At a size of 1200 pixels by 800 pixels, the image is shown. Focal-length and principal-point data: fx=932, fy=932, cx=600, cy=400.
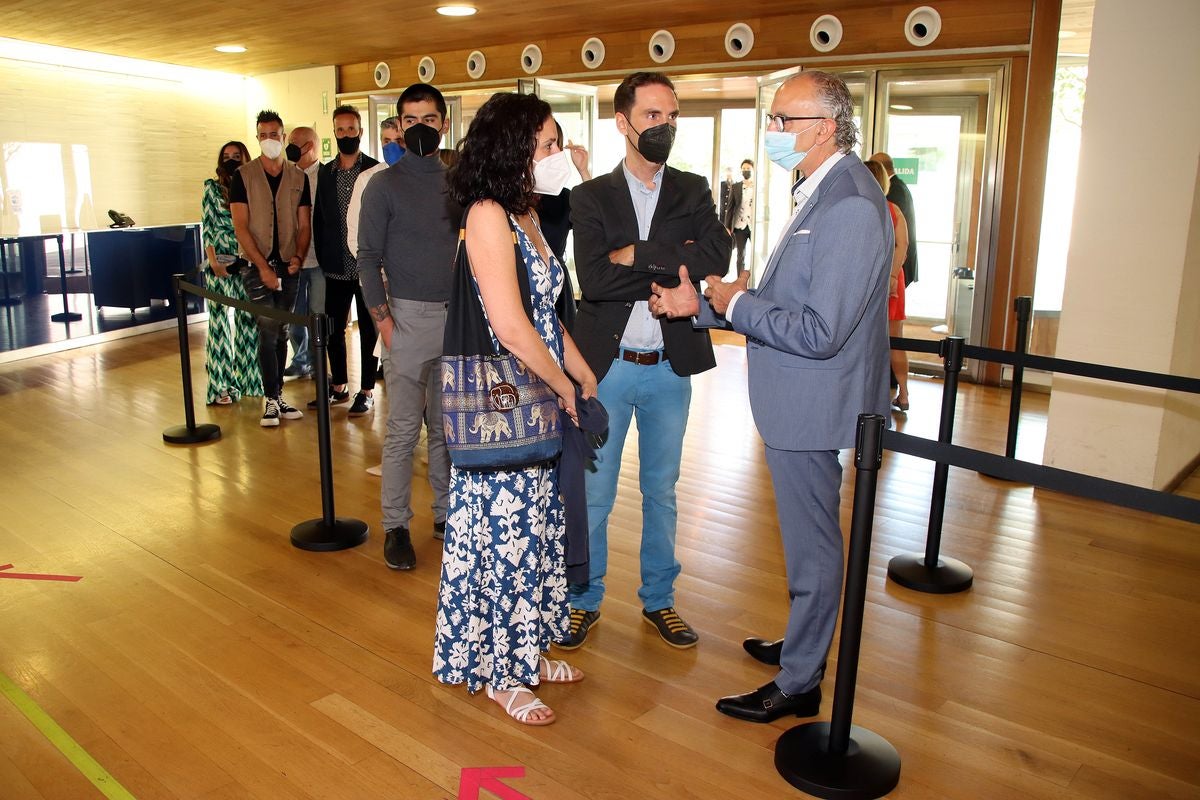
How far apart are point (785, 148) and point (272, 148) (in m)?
4.56

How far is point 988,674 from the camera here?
10.1 ft

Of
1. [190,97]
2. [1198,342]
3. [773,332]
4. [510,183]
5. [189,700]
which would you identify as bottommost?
[189,700]

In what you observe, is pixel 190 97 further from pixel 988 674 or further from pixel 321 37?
pixel 988 674

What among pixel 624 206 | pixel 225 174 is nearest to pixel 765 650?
pixel 624 206

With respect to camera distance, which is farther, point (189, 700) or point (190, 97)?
point (190, 97)

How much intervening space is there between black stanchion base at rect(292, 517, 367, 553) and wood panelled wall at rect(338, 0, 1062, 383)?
5.52m

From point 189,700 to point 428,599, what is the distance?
97 cm

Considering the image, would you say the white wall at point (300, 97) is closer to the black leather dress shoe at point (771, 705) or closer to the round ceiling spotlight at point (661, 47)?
the round ceiling spotlight at point (661, 47)

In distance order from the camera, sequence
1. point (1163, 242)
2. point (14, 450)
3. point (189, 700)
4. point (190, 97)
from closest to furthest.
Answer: point (189, 700)
point (1163, 242)
point (14, 450)
point (190, 97)

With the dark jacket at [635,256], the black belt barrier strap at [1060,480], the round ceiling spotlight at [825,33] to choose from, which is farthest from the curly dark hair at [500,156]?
the round ceiling spotlight at [825,33]

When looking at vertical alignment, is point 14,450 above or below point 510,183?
below

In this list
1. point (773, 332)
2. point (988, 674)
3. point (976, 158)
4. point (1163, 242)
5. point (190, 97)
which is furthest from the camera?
point (190, 97)

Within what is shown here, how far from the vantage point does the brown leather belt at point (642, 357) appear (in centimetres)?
298

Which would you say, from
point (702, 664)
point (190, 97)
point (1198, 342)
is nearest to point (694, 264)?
point (702, 664)
